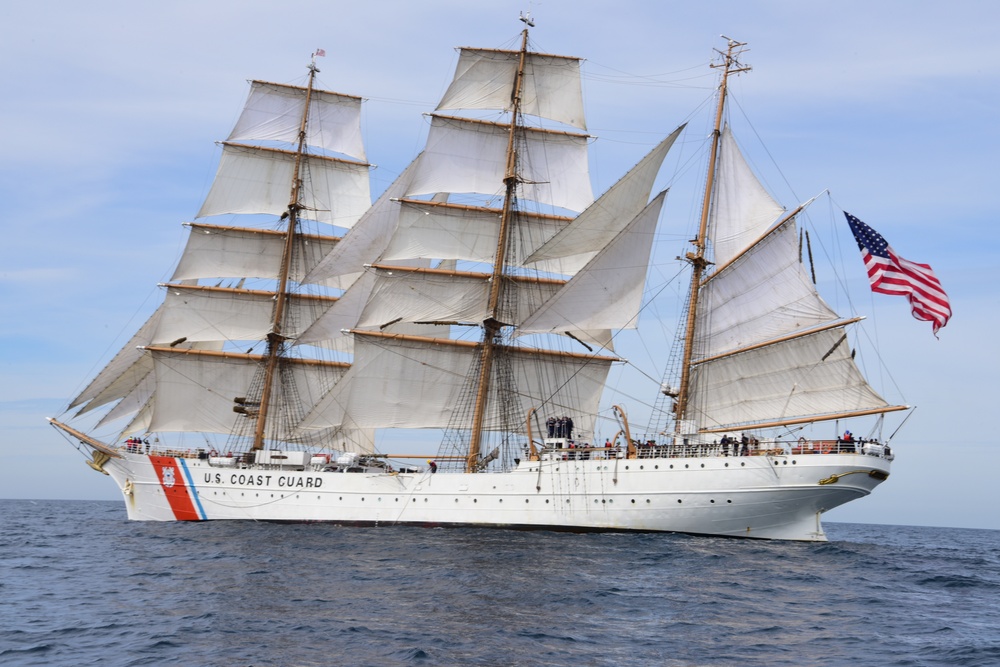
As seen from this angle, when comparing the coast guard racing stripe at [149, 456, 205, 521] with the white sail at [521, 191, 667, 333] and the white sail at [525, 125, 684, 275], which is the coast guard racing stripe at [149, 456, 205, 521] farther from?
the white sail at [525, 125, 684, 275]

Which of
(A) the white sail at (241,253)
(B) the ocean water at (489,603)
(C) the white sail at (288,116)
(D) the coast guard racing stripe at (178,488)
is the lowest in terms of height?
(B) the ocean water at (489,603)

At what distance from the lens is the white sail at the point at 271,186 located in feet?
179

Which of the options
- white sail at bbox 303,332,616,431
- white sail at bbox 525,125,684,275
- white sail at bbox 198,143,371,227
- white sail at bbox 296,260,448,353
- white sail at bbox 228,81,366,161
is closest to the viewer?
white sail at bbox 525,125,684,275

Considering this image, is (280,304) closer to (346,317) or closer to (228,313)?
(228,313)

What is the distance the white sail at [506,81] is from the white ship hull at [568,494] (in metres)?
19.0

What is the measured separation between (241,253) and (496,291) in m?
14.9

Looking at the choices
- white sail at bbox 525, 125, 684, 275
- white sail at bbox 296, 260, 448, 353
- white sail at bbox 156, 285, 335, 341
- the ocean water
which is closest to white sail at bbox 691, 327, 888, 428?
the ocean water

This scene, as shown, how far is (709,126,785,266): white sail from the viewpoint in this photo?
45000mm

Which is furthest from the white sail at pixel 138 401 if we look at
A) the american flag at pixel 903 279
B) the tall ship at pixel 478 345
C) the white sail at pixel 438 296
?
the american flag at pixel 903 279

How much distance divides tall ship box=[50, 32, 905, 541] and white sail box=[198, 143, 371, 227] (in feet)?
0.39

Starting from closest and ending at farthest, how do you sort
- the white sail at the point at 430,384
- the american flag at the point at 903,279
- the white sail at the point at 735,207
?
the american flag at the point at 903,279 → the white sail at the point at 735,207 → the white sail at the point at 430,384

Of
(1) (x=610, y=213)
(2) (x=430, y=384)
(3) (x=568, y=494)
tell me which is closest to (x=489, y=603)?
(3) (x=568, y=494)

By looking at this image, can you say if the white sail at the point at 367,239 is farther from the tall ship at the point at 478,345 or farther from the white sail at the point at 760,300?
the white sail at the point at 760,300

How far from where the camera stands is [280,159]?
181 ft
